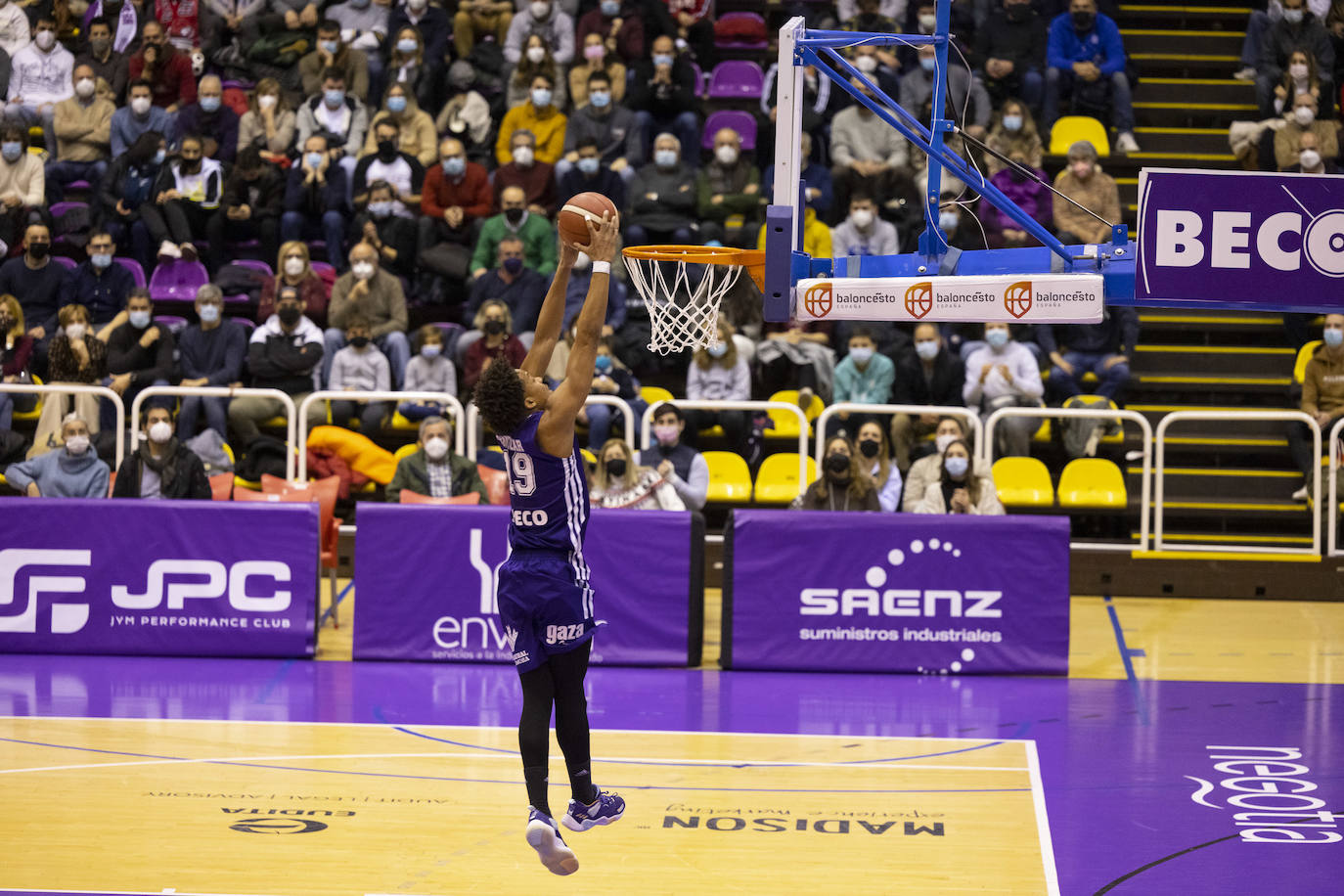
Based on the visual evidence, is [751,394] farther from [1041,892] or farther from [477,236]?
[1041,892]

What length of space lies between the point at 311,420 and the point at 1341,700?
376 inches

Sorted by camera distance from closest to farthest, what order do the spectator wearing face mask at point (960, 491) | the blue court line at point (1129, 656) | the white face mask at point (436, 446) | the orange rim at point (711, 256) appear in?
1. the orange rim at point (711, 256)
2. the blue court line at point (1129, 656)
3. the spectator wearing face mask at point (960, 491)
4. the white face mask at point (436, 446)

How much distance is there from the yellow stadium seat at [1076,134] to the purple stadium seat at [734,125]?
3396 mm

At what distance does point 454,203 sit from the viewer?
57.4 ft

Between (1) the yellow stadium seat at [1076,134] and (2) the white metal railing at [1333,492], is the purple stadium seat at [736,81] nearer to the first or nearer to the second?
(1) the yellow stadium seat at [1076,134]

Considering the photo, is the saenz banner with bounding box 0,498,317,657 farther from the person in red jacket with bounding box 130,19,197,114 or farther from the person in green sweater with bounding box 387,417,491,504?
the person in red jacket with bounding box 130,19,197,114

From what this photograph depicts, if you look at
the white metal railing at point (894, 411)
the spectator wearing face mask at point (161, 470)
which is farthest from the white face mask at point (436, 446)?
the white metal railing at point (894, 411)

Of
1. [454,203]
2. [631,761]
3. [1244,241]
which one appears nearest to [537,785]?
[631,761]

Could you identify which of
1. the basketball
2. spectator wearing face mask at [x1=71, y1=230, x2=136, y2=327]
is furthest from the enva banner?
spectator wearing face mask at [x1=71, y1=230, x2=136, y2=327]

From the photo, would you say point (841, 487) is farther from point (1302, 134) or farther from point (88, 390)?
point (1302, 134)

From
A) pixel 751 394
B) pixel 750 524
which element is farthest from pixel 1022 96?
pixel 750 524

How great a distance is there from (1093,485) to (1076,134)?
5.12 metres

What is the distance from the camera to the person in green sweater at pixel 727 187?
56.2ft

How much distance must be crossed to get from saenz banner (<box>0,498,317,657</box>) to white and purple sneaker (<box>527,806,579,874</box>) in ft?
21.6
